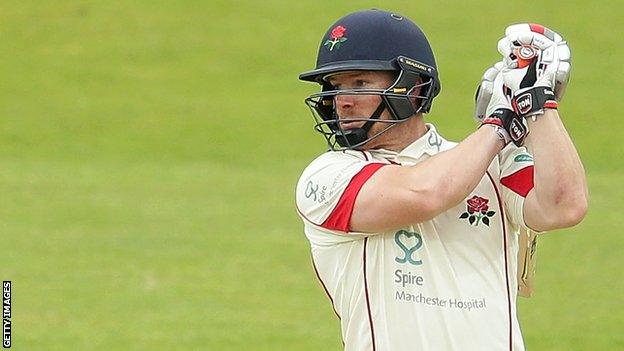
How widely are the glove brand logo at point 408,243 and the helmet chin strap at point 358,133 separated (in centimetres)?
33

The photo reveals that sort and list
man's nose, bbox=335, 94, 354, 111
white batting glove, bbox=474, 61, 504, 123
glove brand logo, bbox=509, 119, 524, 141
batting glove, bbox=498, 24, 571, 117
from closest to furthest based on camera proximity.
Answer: batting glove, bbox=498, 24, 571, 117
glove brand logo, bbox=509, 119, 524, 141
white batting glove, bbox=474, 61, 504, 123
man's nose, bbox=335, 94, 354, 111

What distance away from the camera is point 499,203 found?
389cm

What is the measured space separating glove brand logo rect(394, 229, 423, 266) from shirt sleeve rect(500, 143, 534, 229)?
310mm

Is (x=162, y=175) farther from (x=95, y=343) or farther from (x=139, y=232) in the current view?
(x=95, y=343)

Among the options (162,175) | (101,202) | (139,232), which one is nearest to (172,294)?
(139,232)

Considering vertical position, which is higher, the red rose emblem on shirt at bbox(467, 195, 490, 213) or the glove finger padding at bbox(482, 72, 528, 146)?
the glove finger padding at bbox(482, 72, 528, 146)

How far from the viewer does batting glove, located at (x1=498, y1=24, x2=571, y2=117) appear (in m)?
3.61

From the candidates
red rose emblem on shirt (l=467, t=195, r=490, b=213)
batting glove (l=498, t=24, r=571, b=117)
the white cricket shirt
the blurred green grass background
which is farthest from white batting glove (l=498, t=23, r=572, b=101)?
the blurred green grass background

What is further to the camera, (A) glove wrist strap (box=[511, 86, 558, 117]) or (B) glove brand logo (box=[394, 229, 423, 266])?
(B) glove brand logo (box=[394, 229, 423, 266])

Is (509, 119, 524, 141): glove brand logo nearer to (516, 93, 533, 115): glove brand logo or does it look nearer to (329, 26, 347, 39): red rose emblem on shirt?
(516, 93, 533, 115): glove brand logo

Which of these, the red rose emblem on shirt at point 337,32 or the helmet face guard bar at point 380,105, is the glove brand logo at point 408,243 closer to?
the helmet face guard bar at point 380,105

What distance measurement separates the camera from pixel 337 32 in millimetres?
4016

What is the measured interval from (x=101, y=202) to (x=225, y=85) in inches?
294

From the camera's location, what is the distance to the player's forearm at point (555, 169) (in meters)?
3.62
